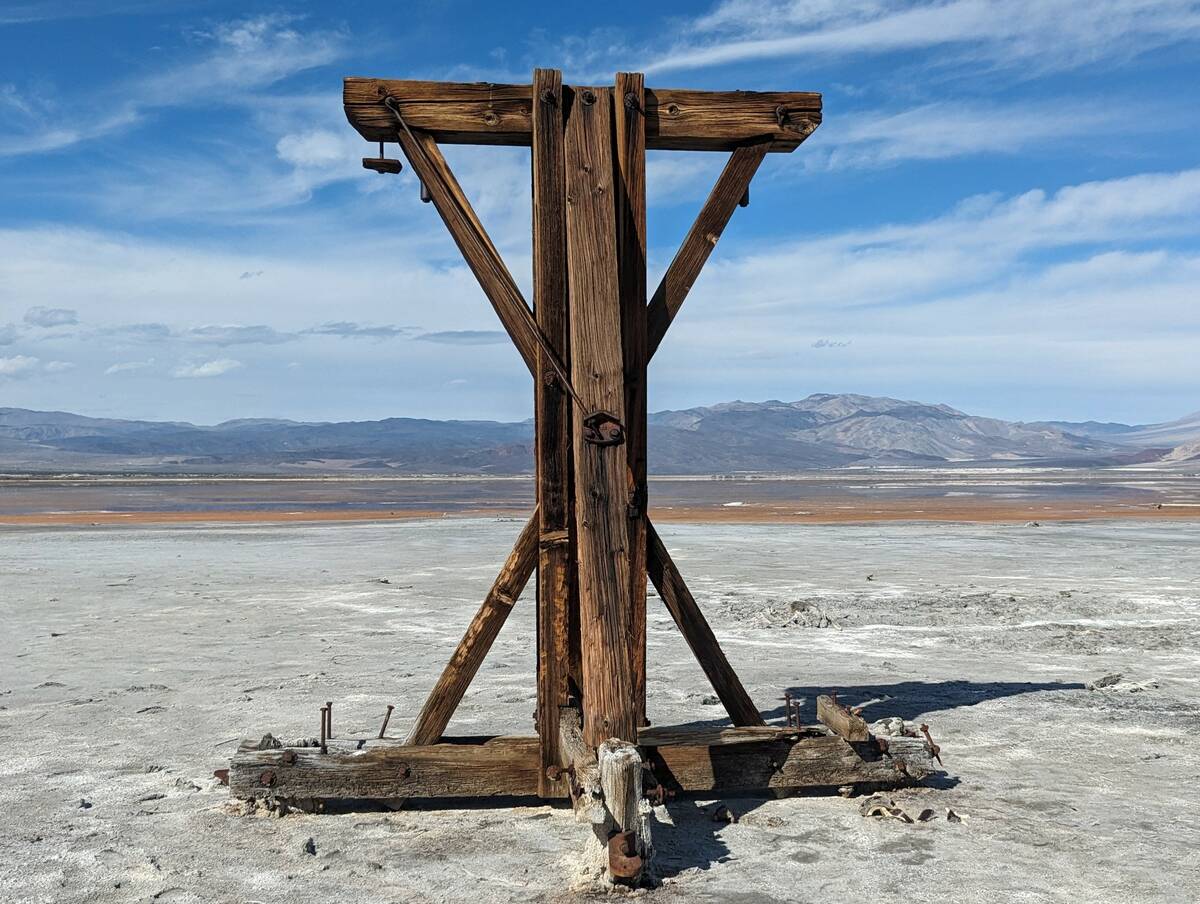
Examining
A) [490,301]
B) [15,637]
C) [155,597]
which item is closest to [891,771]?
[490,301]

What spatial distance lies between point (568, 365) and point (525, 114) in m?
1.30

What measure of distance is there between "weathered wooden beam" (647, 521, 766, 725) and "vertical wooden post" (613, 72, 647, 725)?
9 centimetres

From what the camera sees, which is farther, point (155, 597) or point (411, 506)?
Answer: point (411, 506)

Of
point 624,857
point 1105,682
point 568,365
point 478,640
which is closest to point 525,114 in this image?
point 568,365

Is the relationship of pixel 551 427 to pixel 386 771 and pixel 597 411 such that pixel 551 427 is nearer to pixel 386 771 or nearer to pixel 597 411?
pixel 597 411

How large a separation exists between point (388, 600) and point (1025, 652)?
25.6 feet

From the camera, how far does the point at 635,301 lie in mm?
5523

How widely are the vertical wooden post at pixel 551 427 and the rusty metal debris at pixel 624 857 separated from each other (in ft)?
3.49

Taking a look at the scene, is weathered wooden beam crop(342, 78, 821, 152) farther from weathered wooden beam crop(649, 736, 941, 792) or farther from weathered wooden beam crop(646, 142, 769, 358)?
weathered wooden beam crop(649, 736, 941, 792)

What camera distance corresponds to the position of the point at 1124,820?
5.24 m

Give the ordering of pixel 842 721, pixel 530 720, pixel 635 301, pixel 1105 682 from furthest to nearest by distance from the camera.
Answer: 1. pixel 1105 682
2. pixel 530 720
3. pixel 842 721
4. pixel 635 301

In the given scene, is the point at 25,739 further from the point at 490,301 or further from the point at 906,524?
the point at 906,524

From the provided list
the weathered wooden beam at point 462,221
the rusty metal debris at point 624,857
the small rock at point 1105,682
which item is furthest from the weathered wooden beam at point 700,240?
the small rock at point 1105,682

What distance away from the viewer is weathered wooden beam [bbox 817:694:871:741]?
5668mm
